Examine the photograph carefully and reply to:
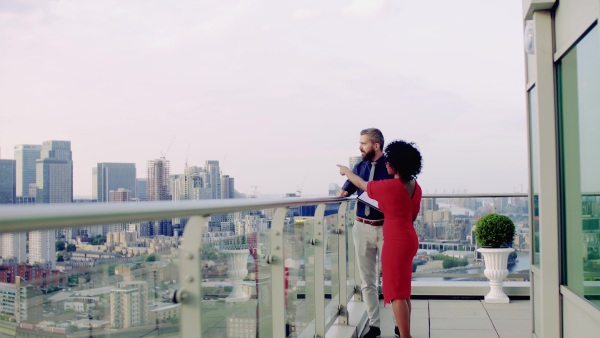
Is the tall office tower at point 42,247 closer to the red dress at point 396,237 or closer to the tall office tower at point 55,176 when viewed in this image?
the red dress at point 396,237

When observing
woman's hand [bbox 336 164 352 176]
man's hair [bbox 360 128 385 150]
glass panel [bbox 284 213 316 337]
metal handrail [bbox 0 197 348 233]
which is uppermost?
man's hair [bbox 360 128 385 150]

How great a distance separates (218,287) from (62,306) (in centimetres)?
79

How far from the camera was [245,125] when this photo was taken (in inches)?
2079

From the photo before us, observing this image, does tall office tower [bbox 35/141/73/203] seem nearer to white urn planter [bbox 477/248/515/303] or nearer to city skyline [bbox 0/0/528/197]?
city skyline [bbox 0/0/528/197]

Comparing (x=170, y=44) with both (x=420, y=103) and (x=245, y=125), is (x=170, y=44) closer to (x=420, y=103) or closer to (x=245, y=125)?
(x=245, y=125)

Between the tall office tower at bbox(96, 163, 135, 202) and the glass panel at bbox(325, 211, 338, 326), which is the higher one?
the tall office tower at bbox(96, 163, 135, 202)

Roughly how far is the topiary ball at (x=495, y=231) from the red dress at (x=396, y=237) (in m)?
3.46

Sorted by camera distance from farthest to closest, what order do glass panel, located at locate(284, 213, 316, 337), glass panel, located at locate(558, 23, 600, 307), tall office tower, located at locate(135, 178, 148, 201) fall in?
tall office tower, located at locate(135, 178, 148, 201) < glass panel, located at locate(558, 23, 600, 307) < glass panel, located at locate(284, 213, 316, 337)

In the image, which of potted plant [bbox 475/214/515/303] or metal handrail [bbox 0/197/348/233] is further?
potted plant [bbox 475/214/515/303]

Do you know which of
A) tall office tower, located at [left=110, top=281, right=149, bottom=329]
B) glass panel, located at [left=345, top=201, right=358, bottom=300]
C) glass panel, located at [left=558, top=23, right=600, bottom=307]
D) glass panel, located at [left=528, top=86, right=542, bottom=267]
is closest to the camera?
tall office tower, located at [left=110, top=281, right=149, bottom=329]

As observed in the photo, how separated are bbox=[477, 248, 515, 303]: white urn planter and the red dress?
3.41 meters

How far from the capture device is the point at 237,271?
242 centimetres

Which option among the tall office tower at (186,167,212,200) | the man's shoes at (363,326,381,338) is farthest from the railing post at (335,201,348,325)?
the tall office tower at (186,167,212,200)

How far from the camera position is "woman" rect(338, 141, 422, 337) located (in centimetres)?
427
